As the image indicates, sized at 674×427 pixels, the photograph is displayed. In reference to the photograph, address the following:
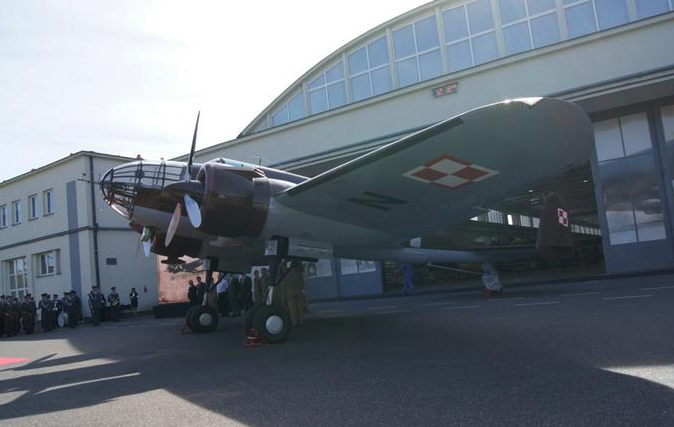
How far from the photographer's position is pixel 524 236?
30.7 metres

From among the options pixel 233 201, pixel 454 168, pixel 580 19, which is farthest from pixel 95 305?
pixel 580 19

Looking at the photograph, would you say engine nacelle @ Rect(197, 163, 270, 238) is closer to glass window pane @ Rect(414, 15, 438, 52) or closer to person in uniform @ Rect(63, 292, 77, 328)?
person in uniform @ Rect(63, 292, 77, 328)

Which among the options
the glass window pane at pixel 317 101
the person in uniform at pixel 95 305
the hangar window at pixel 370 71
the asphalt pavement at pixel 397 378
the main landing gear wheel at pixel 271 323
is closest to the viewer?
the asphalt pavement at pixel 397 378

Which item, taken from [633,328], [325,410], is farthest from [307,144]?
[325,410]

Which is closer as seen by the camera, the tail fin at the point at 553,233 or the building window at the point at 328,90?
the tail fin at the point at 553,233

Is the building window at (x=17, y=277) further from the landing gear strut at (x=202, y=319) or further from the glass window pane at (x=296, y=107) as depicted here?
the landing gear strut at (x=202, y=319)

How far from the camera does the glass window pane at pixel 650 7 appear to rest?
18.4 meters

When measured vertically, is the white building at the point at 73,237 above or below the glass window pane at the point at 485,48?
below

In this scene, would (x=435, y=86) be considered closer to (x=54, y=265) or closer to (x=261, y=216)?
(x=261, y=216)

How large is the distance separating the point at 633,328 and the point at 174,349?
298 inches

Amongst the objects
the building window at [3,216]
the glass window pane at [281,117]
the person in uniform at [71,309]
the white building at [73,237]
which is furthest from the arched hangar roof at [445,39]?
the building window at [3,216]

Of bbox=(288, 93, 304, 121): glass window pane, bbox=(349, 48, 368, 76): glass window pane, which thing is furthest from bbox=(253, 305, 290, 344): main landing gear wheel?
bbox=(288, 93, 304, 121): glass window pane

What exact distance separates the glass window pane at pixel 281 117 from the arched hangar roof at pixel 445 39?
0.98m

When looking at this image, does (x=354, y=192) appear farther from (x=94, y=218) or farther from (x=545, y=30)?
(x=94, y=218)
